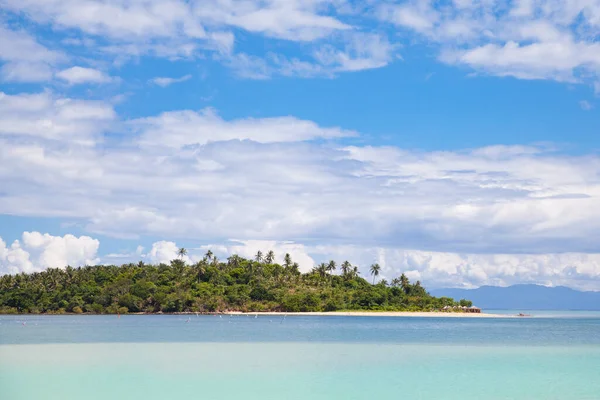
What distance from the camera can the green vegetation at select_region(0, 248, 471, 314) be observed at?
157 m

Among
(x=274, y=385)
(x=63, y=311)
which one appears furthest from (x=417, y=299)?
(x=274, y=385)

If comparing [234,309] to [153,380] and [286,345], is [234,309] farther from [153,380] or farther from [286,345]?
[153,380]

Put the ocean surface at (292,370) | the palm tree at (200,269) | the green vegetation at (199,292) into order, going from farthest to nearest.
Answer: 1. the palm tree at (200,269)
2. the green vegetation at (199,292)
3. the ocean surface at (292,370)

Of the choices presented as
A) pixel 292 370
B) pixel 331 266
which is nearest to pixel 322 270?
pixel 331 266

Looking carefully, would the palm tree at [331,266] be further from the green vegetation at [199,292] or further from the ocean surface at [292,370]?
the ocean surface at [292,370]

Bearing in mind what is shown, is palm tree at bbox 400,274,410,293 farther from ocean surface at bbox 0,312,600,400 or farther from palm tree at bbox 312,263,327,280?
ocean surface at bbox 0,312,600,400

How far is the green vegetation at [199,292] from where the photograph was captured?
157 m

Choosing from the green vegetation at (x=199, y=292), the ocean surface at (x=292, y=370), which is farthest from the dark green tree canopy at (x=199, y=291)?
the ocean surface at (x=292, y=370)

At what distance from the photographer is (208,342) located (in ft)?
221

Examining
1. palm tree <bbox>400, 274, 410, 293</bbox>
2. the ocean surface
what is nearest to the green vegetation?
palm tree <bbox>400, 274, 410, 293</bbox>

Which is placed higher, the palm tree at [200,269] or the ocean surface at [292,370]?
the palm tree at [200,269]

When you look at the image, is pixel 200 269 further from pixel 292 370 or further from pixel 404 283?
pixel 292 370

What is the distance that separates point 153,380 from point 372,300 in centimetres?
12572

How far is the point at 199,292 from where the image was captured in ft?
518
